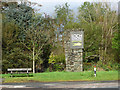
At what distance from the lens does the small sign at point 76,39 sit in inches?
607

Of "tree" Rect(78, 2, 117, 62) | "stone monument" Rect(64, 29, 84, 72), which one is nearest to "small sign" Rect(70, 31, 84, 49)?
"stone monument" Rect(64, 29, 84, 72)

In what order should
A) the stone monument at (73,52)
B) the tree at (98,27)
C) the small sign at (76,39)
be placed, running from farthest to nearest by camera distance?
the tree at (98,27), the stone monument at (73,52), the small sign at (76,39)

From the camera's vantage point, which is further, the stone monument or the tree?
the tree

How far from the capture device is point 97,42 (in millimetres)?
19672

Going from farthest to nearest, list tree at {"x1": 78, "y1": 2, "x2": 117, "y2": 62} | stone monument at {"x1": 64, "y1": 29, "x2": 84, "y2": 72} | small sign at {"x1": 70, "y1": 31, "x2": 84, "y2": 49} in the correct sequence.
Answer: tree at {"x1": 78, "y1": 2, "x2": 117, "y2": 62}
stone monument at {"x1": 64, "y1": 29, "x2": 84, "y2": 72}
small sign at {"x1": 70, "y1": 31, "x2": 84, "y2": 49}

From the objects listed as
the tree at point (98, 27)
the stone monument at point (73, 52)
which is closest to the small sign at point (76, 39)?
the stone monument at point (73, 52)

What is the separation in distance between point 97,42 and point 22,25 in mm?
8255

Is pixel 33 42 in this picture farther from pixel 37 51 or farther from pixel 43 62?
pixel 43 62

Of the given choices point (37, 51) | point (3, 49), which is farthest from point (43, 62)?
point (3, 49)

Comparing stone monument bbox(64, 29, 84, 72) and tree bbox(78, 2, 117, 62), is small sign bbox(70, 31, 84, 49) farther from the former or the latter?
tree bbox(78, 2, 117, 62)

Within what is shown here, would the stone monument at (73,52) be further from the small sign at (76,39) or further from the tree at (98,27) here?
the tree at (98,27)

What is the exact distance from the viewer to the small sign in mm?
15414

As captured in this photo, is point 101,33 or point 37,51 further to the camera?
point 101,33

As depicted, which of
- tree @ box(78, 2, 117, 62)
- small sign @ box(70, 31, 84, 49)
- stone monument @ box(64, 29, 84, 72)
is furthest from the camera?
tree @ box(78, 2, 117, 62)
